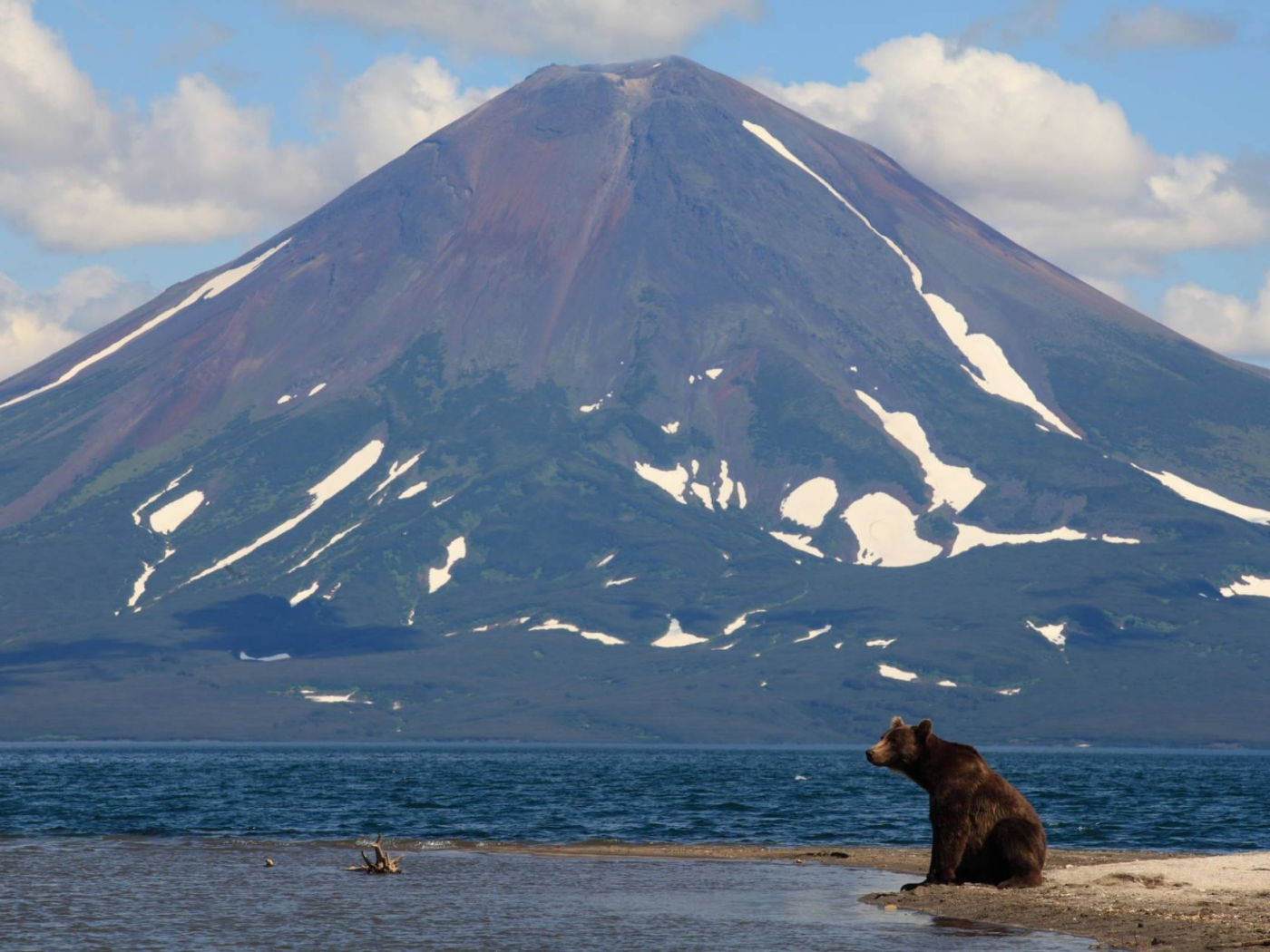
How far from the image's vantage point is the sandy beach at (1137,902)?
1345 inches

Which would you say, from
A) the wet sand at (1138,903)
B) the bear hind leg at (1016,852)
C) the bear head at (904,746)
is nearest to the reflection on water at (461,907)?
the wet sand at (1138,903)

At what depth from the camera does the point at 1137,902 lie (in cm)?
3859

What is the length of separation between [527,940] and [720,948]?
11.8ft

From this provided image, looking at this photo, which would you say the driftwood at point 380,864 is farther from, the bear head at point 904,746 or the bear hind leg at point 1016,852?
the bear hind leg at point 1016,852

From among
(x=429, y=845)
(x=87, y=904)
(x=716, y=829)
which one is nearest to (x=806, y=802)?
(x=716, y=829)

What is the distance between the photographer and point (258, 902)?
40.6 meters

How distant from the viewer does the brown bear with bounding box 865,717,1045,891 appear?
39.9 meters

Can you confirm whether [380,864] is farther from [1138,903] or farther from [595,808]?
[595,808]

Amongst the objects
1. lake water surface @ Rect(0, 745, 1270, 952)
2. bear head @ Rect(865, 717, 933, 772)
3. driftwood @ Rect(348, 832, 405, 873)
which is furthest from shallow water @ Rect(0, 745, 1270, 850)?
bear head @ Rect(865, 717, 933, 772)

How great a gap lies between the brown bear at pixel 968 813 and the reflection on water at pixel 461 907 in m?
2.29

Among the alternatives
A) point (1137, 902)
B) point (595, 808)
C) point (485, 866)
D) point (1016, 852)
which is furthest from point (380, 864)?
point (595, 808)

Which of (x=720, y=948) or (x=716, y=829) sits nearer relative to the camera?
(x=720, y=948)

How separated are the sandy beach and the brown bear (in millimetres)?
572

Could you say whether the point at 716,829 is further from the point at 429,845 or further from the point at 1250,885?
the point at 1250,885
